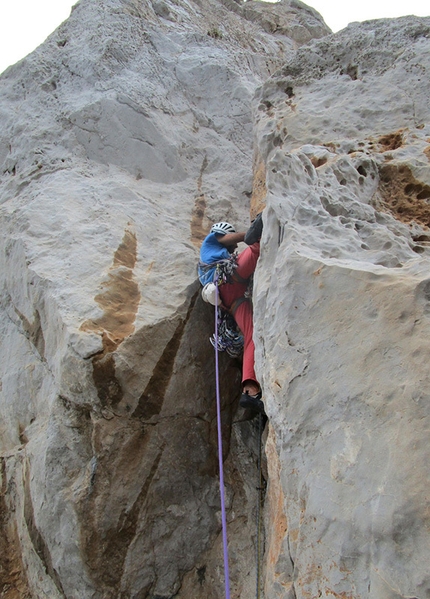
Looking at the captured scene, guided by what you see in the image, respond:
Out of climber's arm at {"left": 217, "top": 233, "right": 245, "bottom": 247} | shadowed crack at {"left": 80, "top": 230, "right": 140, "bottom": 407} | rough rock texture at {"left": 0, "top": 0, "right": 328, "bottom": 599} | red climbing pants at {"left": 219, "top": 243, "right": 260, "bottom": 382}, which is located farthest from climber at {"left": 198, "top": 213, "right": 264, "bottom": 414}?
shadowed crack at {"left": 80, "top": 230, "right": 140, "bottom": 407}

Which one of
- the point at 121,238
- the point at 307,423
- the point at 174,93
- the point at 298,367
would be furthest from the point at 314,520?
the point at 174,93

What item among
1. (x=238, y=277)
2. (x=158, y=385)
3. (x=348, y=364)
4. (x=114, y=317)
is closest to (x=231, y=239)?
(x=238, y=277)

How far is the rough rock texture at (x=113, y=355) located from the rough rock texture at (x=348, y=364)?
2.90 ft

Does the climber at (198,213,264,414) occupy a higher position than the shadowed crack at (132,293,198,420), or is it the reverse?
the climber at (198,213,264,414)

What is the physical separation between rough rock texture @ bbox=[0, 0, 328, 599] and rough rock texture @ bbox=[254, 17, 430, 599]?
0.88 m

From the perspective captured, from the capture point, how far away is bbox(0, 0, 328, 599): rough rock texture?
358 centimetres

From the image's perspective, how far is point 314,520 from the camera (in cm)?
230

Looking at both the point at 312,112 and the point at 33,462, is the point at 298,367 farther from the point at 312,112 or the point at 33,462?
the point at 312,112

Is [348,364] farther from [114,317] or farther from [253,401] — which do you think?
[114,317]

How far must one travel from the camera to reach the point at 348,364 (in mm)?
2420

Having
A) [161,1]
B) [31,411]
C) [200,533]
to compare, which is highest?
[161,1]

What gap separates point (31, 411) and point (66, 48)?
5.16 meters

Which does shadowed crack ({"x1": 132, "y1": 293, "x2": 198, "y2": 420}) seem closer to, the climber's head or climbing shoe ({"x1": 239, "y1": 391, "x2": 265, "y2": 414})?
climbing shoe ({"x1": 239, "y1": 391, "x2": 265, "y2": 414})

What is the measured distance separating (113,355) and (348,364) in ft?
6.03
